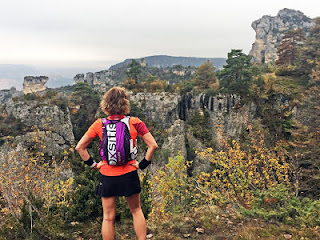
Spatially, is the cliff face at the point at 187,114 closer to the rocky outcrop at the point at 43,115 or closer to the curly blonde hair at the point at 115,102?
the rocky outcrop at the point at 43,115

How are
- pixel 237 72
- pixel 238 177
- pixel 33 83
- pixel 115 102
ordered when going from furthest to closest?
pixel 33 83 < pixel 237 72 < pixel 238 177 < pixel 115 102

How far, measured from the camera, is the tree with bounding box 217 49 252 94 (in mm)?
29344

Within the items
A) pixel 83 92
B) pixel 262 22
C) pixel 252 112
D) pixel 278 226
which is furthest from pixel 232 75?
pixel 262 22

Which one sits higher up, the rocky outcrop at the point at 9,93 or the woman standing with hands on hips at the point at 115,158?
the woman standing with hands on hips at the point at 115,158

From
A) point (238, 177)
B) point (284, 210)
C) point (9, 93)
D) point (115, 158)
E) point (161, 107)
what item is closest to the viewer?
point (115, 158)

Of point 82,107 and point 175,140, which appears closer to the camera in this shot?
point 175,140

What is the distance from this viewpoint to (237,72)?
30.1 metres

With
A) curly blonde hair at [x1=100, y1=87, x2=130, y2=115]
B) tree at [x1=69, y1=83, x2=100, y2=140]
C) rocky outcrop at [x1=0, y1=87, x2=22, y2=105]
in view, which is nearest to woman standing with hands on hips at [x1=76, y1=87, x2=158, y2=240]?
curly blonde hair at [x1=100, y1=87, x2=130, y2=115]

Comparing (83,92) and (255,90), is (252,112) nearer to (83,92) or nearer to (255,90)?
(255,90)

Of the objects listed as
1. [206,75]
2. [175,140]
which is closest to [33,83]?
[206,75]

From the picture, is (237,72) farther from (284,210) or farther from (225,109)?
(284,210)

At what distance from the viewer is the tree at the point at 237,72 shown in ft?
96.3

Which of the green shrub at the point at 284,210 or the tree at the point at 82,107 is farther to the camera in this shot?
the tree at the point at 82,107

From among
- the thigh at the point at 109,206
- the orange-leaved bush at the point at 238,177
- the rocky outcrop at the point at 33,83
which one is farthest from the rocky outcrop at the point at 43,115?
the rocky outcrop at the point at 33,83
